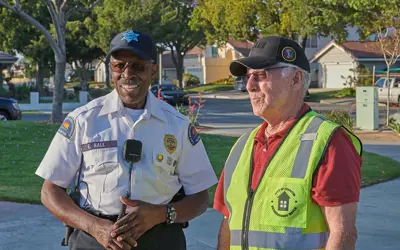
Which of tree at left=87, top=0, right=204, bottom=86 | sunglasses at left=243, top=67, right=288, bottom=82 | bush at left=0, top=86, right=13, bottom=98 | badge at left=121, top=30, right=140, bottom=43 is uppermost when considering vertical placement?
tree at left=87, top=0, right=204, bottom=86

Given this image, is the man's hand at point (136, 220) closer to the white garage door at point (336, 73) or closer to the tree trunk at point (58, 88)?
the tree trunk at point (58, 88)

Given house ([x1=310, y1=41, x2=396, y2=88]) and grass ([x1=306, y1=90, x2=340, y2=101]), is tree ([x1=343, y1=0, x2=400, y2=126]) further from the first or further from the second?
house ([x1=310, y1=41, x2=396, y2=88])

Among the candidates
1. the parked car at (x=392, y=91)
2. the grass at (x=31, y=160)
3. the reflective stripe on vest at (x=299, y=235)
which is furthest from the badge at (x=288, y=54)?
the parked car at (x=392, y=91)

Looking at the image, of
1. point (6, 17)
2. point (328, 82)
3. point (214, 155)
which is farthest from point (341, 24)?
point (328, 82)

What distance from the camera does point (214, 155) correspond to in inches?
534

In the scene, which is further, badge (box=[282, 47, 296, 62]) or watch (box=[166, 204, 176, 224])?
watch (box=[166, 204, 176, 224])

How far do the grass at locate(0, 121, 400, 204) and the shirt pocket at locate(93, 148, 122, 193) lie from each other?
6.02m

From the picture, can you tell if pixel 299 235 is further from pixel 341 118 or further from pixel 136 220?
pixel 341 118

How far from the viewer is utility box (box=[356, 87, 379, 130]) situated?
20812mm

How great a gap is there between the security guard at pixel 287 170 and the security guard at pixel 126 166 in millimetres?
341

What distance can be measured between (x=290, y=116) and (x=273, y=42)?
329mm

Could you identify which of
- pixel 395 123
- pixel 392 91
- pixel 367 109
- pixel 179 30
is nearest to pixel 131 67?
pixel 395 123

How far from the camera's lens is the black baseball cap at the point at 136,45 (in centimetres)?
332

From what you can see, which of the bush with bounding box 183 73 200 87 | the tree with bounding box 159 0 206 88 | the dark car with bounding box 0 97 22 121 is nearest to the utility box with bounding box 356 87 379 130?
the dark car with bounding box 0 97 22 121
